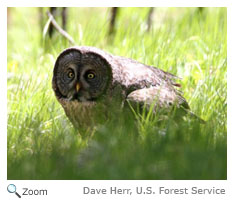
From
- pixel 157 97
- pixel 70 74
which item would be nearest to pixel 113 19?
pixel 70 74

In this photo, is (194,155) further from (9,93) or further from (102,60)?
(9,93)

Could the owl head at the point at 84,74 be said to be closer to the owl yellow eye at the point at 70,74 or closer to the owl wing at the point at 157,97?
the owl yellow eye at the point at 70,74

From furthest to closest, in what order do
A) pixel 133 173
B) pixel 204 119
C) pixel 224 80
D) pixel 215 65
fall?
pixel 215 65 → pixel 224 80 → pixel 204 119 → pixel 133 173

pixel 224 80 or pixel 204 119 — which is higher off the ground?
pixel 224 80

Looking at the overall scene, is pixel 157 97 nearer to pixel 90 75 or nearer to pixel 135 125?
pixel 135 125

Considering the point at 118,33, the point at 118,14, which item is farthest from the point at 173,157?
the point at 118,14
